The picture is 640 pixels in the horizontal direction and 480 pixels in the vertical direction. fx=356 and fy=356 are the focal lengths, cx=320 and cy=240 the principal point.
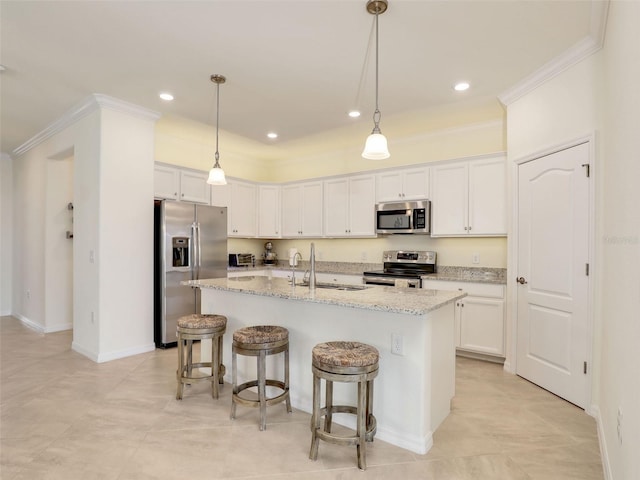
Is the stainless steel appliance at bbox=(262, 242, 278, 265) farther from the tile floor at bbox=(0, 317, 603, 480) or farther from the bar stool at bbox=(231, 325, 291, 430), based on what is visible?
the bar stool at bbox=(231, 325, 291, 430)

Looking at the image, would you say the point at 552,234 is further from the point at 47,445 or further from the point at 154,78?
the point at 47,445

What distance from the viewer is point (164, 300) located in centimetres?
426

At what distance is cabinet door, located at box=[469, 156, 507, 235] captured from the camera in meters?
3.97

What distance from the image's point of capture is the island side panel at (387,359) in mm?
2184

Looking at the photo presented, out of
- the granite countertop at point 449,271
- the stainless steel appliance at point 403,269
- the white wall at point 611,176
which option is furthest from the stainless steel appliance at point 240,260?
the white wall at point 611,176

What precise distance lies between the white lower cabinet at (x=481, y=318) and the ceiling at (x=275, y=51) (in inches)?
79.4

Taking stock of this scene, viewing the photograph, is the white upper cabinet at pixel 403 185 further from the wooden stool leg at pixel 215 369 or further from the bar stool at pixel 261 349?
the wooden stool leg at pixel 215 369

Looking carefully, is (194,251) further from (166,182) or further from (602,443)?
(602,443)

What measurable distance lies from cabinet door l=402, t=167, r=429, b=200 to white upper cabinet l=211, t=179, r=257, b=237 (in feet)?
8.32

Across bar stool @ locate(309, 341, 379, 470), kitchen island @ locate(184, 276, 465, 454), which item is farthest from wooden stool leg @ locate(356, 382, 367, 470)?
kitchen island @ locate(184, 276, 465, 454)

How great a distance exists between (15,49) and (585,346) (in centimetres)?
501

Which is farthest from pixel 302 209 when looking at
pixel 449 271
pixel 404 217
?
pixel 449 271

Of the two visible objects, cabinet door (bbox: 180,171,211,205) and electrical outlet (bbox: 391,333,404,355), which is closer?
electrical outlet (bbox: 391,333,404,355)

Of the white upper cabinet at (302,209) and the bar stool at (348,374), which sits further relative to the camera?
the white upper cabinet at (302,209)
